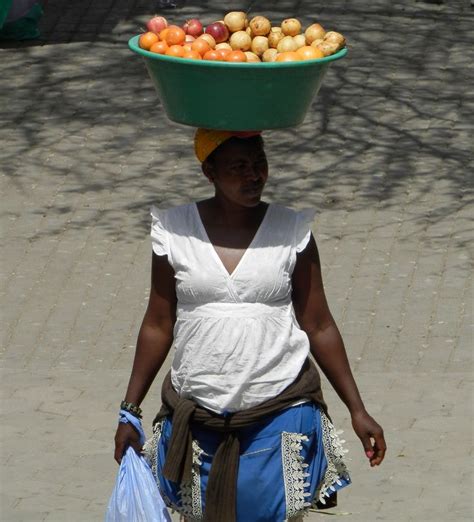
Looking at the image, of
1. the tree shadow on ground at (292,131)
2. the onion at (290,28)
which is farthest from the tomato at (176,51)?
the tree shadow on ground at (292,131)

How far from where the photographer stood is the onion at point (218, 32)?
4578 millimetres

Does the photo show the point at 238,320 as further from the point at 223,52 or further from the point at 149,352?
the point at 223,52

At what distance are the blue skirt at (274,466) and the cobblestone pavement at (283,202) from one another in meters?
1.46

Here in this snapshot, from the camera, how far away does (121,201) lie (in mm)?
9969

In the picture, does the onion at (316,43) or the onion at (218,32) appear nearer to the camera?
the onion at (316,43)

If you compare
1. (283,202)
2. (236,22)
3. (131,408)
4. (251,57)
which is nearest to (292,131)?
(283,202)

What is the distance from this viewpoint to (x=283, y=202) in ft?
32.3

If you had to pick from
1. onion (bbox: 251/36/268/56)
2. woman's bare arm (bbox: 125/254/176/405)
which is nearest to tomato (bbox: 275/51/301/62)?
onion (bbox: 251/36/268/56)

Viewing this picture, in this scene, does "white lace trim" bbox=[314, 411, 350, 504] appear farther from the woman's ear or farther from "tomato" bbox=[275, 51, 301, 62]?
"tomato" bbox=[275, 51, 301, 62]

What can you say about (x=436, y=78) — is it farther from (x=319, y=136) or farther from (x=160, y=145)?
(x=160, y=145)

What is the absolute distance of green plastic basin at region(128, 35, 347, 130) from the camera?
14.2 feet

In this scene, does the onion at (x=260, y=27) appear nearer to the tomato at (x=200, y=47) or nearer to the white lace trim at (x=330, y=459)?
the tomato at (x=200, y=47)

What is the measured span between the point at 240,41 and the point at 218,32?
0.12 meters

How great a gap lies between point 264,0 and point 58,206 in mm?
4841
